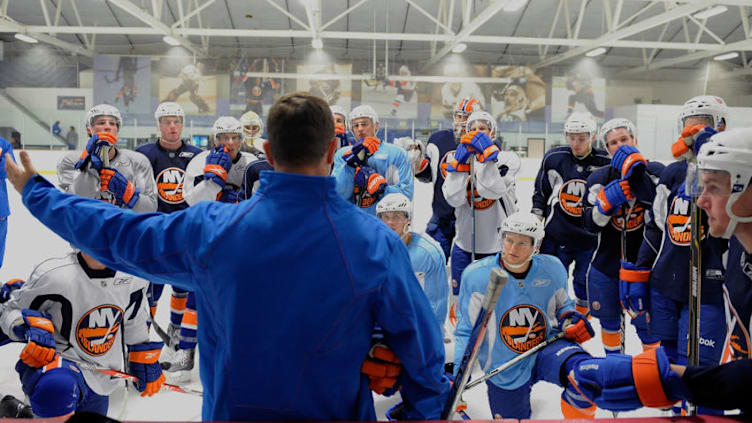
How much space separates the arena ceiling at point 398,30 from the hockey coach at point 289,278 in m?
9.78

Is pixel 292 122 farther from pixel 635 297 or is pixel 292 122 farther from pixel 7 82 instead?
pixel 7 82

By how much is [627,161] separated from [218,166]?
2.26 m

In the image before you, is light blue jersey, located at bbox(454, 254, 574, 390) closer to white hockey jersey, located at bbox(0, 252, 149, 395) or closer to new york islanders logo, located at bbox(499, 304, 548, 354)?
new york islanders logo, located at bbox(499, 304, 548, 354)

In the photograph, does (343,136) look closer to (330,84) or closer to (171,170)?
(171,170)

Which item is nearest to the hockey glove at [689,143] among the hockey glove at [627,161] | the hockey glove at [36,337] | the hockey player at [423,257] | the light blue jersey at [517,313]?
the hockey glove at [627,161]

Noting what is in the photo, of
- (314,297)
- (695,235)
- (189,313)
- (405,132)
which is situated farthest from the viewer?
(405,132)

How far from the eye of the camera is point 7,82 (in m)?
13.4

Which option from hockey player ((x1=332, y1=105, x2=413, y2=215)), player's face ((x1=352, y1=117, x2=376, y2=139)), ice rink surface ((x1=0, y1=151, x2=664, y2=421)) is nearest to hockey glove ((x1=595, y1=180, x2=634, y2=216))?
ice rink surface ((x1=0, y1=151, x2=664, y2=421))

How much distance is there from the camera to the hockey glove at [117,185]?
9.59ft

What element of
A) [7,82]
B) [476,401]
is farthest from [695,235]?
[7,82]

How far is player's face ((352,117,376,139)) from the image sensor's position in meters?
3.69

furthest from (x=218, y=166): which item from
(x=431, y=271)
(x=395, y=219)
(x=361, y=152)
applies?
(x=431, y=271)

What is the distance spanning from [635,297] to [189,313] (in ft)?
8.07

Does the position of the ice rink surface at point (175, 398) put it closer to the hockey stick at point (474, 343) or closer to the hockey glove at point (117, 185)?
the hockey glove at point (117, 185)
